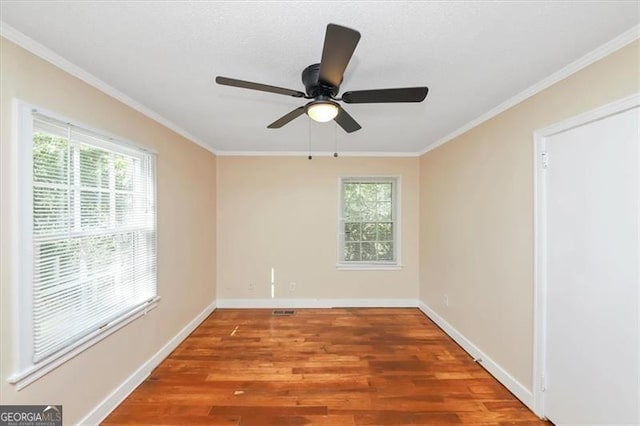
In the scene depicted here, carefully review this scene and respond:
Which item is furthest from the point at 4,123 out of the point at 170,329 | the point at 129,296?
the point at 170,329

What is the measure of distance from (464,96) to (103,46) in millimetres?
2490

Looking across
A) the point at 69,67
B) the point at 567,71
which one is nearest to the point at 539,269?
the point at 567,71

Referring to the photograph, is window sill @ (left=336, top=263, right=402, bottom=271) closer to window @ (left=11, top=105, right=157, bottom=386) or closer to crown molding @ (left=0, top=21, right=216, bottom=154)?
window @ (left=11, top=105, right=157, bottom=386)

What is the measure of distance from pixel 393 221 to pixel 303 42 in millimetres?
3363

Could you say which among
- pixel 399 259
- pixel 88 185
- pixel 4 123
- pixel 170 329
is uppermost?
pixel 4 123

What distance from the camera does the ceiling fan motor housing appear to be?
158cm

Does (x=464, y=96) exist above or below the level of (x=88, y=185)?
above

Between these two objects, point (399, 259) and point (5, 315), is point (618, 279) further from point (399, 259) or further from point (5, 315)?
point (5, 315)

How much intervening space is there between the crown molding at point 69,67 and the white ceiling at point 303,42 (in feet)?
0.13

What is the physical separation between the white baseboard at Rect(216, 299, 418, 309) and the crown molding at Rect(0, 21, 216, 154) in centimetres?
275

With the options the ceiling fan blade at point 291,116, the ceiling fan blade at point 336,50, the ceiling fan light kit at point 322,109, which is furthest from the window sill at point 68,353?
the ceiling fan blade at point 336,50

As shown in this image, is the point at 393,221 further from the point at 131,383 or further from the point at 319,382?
the point at 131,383

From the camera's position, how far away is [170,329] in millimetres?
2938

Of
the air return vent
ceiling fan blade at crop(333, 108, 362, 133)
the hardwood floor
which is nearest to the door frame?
the hardwood floor
